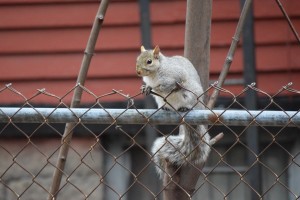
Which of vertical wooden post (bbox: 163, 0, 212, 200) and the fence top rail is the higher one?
vertical wooden post (bbox: 163, 0, 212, 200)

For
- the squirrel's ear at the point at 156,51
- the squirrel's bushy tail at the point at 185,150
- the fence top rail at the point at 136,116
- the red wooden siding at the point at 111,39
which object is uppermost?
the red wooden siding at the point at 111,39

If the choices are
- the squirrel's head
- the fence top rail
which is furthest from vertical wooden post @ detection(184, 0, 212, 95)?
the fence top rail

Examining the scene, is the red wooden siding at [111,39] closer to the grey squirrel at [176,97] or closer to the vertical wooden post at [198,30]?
the grey squirrel at [176,97]

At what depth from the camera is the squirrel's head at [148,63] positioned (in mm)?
2766

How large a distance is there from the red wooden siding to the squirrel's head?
1.46 metres

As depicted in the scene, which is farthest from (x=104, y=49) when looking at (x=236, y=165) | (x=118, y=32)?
(x=236, y=165)

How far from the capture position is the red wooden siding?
14.0 feet

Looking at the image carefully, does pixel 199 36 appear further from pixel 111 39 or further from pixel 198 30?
pixel 111 39

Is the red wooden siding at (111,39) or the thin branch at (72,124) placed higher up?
the red wooden siding at (111,39)

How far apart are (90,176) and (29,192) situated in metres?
0.39

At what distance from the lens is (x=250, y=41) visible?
414cm

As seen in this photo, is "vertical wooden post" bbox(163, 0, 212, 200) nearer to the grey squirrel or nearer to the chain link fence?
the grey squirrel

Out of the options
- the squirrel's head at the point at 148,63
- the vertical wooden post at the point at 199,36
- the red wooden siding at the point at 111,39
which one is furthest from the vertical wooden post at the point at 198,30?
the red wooden siding at the point at 111,39

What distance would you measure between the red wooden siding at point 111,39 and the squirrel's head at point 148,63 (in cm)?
146
